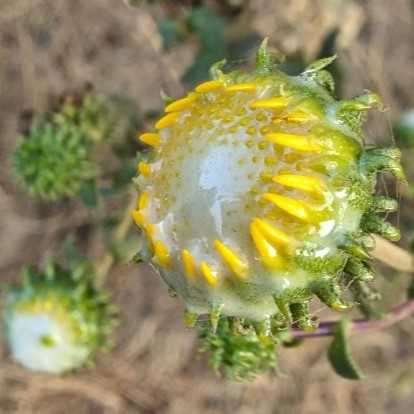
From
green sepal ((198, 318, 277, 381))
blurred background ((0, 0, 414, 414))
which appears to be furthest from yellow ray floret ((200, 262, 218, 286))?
blurred background ((0, 0, 414, 414))

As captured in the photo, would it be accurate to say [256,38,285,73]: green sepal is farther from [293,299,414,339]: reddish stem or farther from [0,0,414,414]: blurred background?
[0,0,414,414]: blurred background

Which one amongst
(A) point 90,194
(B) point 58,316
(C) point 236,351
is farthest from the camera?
(A) point 90,194

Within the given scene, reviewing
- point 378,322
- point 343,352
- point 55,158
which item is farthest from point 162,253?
point 55,158

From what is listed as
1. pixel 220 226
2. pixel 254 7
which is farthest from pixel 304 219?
pixel 254 7

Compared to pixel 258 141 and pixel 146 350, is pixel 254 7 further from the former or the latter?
pixel 258 141

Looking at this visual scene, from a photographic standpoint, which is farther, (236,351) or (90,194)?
(90,194)

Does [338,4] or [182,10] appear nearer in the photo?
[182,10]

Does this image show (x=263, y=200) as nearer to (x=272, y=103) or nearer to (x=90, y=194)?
(x=272, y=103)
